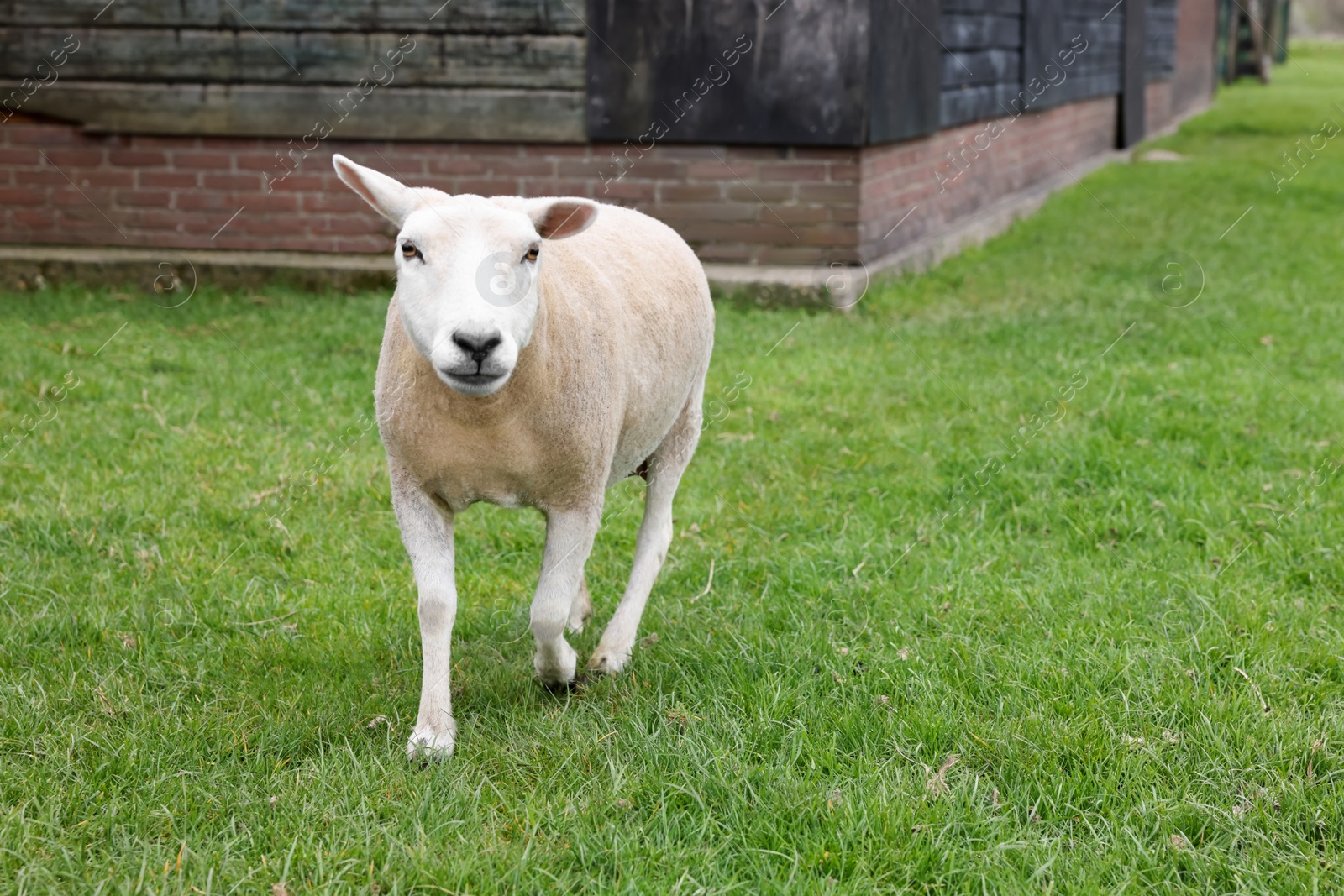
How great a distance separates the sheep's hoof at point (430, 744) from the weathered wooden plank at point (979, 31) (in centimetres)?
785

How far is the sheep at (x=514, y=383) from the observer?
2.90 m

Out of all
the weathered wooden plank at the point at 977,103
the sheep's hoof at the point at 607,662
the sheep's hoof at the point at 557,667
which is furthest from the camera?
the weathered wooden plank at the point at 977,103

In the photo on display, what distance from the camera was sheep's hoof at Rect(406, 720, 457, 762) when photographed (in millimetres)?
3121

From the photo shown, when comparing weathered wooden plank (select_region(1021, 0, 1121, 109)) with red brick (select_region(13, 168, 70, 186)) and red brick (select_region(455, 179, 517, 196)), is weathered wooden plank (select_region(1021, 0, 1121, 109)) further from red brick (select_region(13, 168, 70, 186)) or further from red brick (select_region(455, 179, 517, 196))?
red brick (select_region(13, 168, 70, 186))

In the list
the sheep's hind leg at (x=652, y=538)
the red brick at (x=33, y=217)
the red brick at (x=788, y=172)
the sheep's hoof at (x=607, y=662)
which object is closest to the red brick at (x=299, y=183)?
the red brick at (x=33, y=217)

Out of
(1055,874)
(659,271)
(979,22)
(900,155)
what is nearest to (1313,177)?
(979,22)

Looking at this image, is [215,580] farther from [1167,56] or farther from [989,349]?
[1167,56]

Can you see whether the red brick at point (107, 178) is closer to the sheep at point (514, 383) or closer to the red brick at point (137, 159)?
the red brick at point (137, 159)

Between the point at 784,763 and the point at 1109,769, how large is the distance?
730 millimetres

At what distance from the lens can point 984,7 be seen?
35.4ft

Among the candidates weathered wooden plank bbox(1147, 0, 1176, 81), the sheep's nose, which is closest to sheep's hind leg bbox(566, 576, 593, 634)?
the sheep's nose

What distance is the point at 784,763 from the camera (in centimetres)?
305

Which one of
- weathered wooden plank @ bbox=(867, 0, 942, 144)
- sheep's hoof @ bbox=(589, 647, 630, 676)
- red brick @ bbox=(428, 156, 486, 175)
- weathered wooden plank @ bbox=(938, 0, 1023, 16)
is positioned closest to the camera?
sheep's hoof @ bbox=(589, 647, 630, 676)

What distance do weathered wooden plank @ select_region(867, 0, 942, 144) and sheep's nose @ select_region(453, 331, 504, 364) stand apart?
19.7 ft
